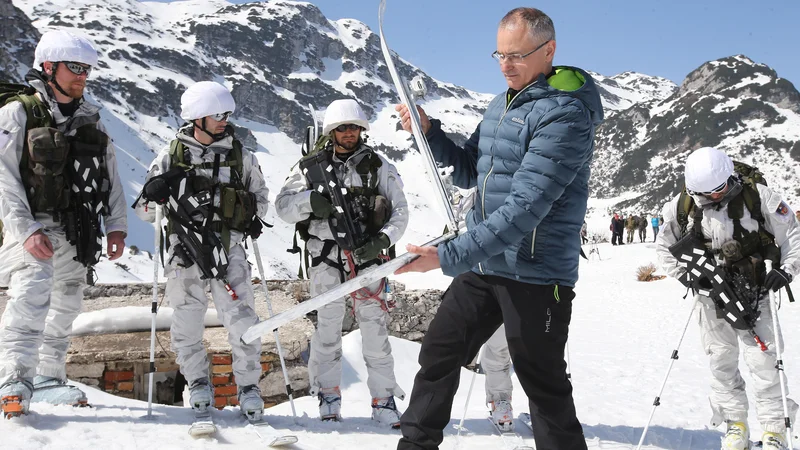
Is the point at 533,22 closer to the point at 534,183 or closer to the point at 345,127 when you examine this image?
the point at 534,183

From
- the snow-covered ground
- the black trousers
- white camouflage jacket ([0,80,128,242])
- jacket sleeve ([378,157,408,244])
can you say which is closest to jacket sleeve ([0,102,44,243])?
white camouflage jacket ([0,80,128,242])

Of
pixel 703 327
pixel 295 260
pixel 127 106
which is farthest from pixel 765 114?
pixel 703 327

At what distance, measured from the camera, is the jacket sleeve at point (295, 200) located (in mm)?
4734

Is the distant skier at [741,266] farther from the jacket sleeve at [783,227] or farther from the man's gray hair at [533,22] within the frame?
the man's gray hair at [533,22]

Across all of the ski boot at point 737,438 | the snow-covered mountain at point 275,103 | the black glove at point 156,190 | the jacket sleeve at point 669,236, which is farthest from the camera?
the snow-covered mountain at point 275,103

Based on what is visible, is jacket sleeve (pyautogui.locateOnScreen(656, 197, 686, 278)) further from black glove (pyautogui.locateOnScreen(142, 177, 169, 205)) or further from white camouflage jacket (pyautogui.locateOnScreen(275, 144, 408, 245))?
black glove (pyautogui.locateOnScreen(142, 177, 169, 205))

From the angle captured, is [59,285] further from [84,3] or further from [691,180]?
[84,3]

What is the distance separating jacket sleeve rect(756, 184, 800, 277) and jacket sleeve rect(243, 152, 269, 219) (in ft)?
12.5

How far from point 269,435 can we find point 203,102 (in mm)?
2357

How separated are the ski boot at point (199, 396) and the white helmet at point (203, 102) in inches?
74.9

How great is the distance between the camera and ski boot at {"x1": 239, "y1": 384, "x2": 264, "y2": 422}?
4.29 m

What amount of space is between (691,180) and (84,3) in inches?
7292

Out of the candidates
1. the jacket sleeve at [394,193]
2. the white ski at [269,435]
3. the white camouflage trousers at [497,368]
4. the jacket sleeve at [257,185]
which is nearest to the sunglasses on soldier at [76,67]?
the jacket sleeve at [257,185]

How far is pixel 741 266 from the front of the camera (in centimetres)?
469
